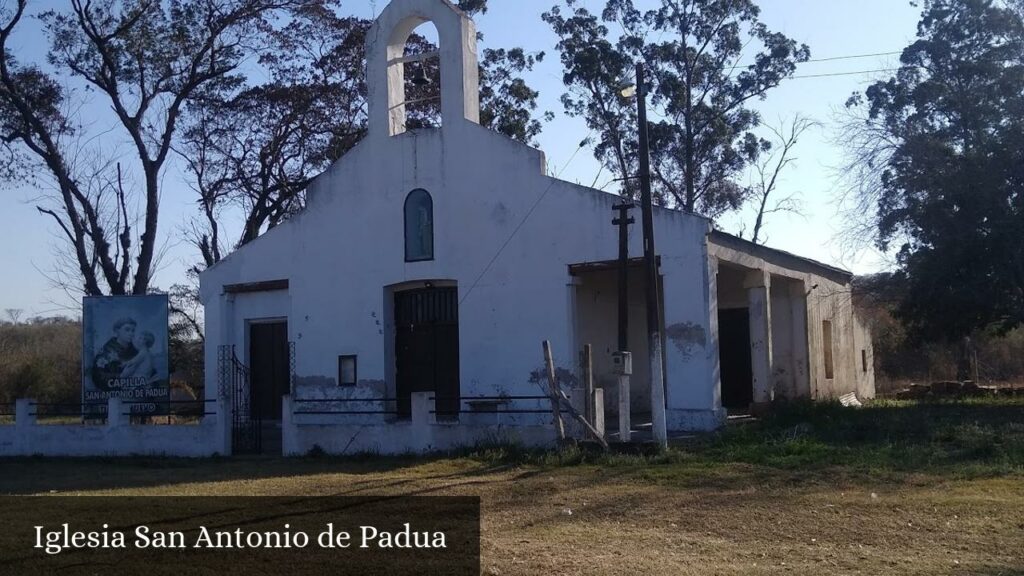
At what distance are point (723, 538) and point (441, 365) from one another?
12.6 meters

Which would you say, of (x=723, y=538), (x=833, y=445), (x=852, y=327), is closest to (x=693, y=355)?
(x=833, y=445)

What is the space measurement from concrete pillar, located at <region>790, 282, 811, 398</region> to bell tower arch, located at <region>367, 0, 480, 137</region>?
30.2 ft

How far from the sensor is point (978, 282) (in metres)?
22.0

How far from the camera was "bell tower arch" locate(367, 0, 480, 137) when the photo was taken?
2130 cm

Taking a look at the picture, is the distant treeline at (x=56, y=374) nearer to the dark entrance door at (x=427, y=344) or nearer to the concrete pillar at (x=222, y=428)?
the dark entrance door at (x=427, y=344)

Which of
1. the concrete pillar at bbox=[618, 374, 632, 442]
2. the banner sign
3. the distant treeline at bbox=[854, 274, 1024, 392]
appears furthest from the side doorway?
the distant treeline at bbox=[854, 274, 1024, 392]

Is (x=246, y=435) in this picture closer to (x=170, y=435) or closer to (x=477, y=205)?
(x=170, y=435)

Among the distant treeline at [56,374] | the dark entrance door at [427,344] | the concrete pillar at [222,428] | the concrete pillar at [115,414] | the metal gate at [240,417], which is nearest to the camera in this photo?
the concrete pillar at [222,428]

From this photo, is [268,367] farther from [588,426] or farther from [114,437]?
[588,426]

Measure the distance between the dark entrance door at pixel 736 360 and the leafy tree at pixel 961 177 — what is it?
3758 millimetres

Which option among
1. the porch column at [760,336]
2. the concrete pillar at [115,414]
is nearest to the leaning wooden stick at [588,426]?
the porch column at [760,336]

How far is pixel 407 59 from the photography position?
861 inches

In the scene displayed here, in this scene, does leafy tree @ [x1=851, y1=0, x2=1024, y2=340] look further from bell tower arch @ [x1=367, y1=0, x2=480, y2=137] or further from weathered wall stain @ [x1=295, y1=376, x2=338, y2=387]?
weathered wall stain @ [x1=295, y1=376, x2=338, y2=387]

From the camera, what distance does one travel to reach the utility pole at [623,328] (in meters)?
16.1
